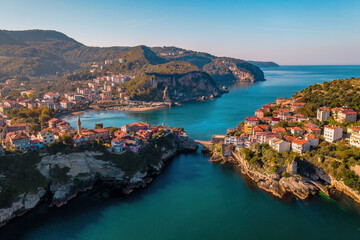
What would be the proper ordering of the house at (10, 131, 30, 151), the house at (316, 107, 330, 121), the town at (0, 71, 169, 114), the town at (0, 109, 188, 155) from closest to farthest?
the house at (10, 131, 30, 151)
the town at (0, 109, 188, 155)
the house at (316, 107, 330, 121)
the town at (0, 71, 169, 114)

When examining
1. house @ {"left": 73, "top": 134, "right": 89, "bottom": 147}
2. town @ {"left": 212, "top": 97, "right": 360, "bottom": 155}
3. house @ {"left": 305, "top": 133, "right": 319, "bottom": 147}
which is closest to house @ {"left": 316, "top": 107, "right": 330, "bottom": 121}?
town @ {"left": 212, "top": 97, "right": 360, "bottom": 155}

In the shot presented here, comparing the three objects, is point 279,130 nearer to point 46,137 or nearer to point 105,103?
point 46,137

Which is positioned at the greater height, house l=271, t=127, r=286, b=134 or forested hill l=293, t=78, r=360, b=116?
forested hill l=293, t=78, r=360, b=116

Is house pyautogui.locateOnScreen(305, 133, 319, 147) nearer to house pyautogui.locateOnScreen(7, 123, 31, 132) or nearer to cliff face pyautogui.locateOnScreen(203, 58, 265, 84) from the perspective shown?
house pyautogui.locateOnScreen(7, 123, 31, 132)

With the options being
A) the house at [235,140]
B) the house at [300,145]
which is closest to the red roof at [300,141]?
the house at [300,145]

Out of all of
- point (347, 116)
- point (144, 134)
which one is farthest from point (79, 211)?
point (347, 116)

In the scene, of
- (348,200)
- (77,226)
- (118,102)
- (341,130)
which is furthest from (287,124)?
(118,102)
